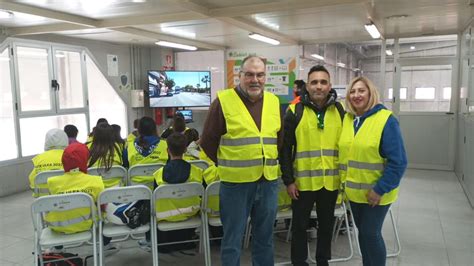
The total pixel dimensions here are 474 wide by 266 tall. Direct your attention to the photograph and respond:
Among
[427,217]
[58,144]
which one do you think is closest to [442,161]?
[427,217]

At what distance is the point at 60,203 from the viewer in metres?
2.51

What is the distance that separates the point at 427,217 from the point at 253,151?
299 centimetres

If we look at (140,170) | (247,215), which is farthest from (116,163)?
(247,215)

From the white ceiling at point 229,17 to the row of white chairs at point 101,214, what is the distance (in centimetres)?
225

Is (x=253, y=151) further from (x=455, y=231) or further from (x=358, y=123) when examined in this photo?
(x=455, y=231)

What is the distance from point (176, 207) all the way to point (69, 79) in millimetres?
4890

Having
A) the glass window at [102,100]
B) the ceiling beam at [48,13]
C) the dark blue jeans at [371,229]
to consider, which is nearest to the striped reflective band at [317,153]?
the dark blue jeans at [371,229]

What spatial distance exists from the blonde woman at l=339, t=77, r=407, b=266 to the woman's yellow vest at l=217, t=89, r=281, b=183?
50cm

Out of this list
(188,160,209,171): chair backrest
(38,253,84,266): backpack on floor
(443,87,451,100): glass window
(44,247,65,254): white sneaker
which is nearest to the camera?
(38,253,84,266): backpack on floor

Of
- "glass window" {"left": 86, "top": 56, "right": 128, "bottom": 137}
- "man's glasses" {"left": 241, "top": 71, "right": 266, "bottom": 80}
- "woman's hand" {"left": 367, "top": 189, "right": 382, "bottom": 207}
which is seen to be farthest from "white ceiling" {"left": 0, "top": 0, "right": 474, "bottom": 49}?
"woman's hand" {"left": 367, "top": 189, "right": 382, "bottom": 207}

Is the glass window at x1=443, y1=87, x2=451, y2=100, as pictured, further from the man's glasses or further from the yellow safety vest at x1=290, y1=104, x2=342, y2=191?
the man's glasses

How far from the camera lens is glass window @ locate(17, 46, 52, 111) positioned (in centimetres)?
582

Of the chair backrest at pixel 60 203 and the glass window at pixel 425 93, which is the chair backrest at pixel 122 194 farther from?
the glass window at pixel 425 93

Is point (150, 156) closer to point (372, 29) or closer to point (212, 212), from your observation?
point (212, 212)
